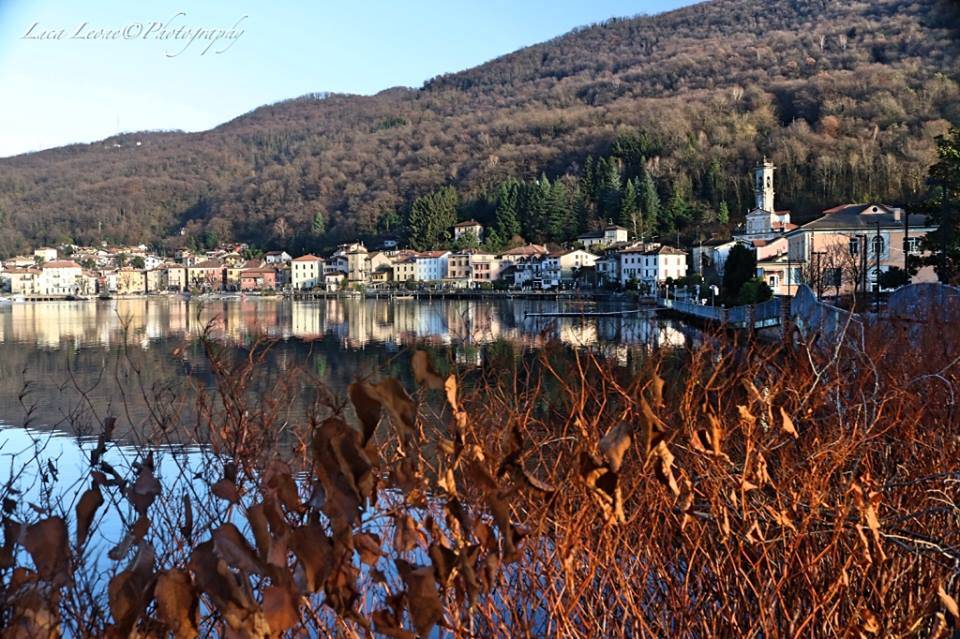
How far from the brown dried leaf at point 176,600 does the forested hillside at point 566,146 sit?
49.1 metres

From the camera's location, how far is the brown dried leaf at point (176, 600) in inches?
50.3

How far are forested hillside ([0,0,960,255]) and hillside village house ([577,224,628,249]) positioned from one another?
1.55m

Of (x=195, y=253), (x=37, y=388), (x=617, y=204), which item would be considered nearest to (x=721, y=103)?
(x=617, y=204)

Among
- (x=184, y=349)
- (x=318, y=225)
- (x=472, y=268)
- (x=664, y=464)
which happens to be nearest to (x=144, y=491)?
(x=664, y=464)

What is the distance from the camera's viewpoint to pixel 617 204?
67.5m

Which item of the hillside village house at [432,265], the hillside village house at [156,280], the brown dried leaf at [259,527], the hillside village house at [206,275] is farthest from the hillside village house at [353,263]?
the brown dried leaf at [259,527]

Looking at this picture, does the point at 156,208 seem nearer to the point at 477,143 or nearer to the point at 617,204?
the point at 477,143

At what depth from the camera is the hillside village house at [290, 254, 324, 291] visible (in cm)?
7600

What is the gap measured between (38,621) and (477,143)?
9796 cm

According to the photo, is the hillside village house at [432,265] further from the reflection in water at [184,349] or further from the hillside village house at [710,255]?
the reflection in water at [184,349]

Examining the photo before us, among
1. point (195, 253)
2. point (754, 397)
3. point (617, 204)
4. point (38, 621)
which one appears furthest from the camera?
point (195, 253)

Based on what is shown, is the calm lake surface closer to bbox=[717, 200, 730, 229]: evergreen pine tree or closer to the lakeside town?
the lakeside town

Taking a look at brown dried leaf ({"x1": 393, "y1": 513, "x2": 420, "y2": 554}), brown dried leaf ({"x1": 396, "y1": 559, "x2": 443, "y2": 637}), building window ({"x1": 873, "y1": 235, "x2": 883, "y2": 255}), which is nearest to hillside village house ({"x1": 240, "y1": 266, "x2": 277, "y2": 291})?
building window ({"x1": 873, "y1": 235, "x2": 883, "y2": 255})

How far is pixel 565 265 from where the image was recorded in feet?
200
